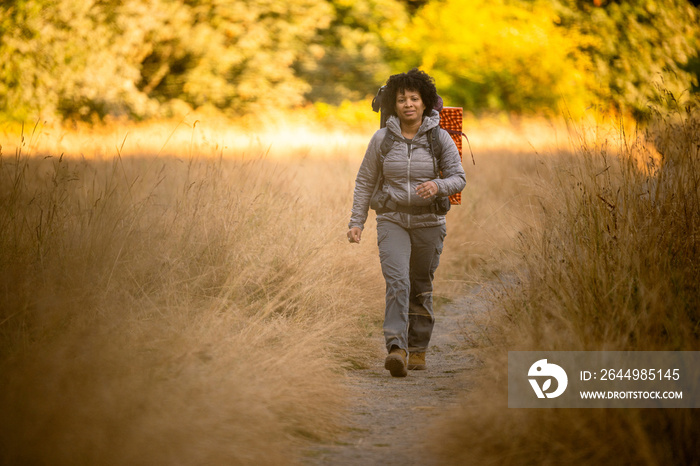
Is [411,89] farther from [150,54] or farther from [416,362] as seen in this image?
[150,54]

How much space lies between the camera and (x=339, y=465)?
3.00 metres

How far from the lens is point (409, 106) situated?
450 centimetres

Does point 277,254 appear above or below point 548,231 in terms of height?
below

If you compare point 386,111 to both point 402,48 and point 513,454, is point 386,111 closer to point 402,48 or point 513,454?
point 513,454

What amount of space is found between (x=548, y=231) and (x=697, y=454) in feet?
7.48


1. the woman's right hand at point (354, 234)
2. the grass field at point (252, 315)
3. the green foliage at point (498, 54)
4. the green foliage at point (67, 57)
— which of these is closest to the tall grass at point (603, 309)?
the grass field at point (252, 315)

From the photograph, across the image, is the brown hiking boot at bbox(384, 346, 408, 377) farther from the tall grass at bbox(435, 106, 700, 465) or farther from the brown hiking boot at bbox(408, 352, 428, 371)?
the tall grass at bbox(435, 106, 700, 465)

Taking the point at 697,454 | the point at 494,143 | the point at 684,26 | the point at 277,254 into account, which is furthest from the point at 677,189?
the point at 684,26

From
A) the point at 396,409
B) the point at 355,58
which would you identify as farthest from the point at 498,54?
the point at 396,409

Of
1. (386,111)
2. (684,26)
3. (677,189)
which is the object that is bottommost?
(677,189)

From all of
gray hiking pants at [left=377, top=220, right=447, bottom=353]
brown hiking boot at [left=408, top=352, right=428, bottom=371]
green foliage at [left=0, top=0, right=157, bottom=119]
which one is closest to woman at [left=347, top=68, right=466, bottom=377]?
gray hiking pants at [left=377, top=220, right=447, bottom=353]

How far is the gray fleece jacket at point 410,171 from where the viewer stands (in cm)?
444

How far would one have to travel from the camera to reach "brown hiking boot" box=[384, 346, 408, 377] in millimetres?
4371

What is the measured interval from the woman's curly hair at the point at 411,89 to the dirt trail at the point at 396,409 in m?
1.84
